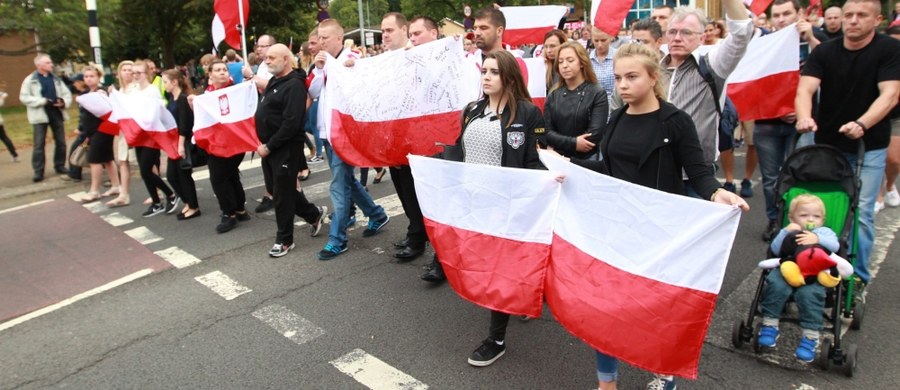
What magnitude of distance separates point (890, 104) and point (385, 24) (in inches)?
158

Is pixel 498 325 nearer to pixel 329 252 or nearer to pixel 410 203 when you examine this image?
pixel 410 203

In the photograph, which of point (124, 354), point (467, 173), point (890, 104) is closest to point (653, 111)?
point (467, 173)

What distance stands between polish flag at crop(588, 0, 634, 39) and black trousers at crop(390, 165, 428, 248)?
2.57 m

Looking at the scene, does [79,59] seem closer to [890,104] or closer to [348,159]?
[348,159]

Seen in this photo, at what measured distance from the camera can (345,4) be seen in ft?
406

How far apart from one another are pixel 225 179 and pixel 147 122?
1.37 metres

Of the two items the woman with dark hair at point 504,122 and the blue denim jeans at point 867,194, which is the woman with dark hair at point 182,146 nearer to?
the woman with dark hair at point 504,122

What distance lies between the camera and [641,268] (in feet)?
9.34

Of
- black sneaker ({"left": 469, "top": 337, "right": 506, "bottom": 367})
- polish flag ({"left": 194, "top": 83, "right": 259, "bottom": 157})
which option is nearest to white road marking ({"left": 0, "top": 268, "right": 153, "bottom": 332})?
polish flag ({"left": 194, "top": 83, "right": 259, "bottom": 157})

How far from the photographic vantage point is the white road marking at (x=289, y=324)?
4277 millimetres

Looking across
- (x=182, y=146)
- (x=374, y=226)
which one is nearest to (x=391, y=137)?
(x=374, y=226)

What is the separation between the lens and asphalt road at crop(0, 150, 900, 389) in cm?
362

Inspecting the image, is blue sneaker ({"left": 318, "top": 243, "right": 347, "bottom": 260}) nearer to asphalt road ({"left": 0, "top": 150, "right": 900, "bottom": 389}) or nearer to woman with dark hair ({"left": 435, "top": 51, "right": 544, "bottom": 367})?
asphalt road ({"left": 0, "top": 150, "right": 900, "bottom": 389})

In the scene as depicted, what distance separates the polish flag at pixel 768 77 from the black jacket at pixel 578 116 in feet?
6.13
